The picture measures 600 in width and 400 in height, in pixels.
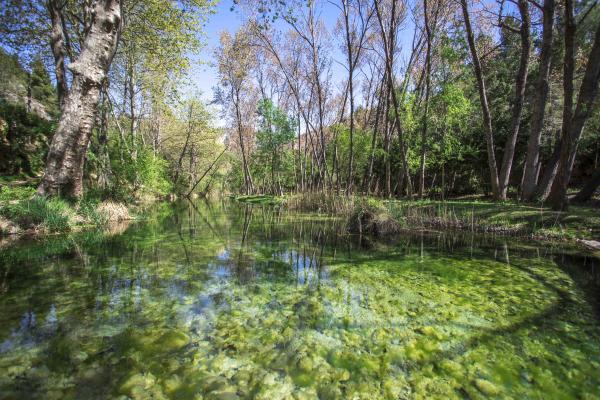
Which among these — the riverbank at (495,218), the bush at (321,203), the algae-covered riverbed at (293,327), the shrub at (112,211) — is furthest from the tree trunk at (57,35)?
the riverbank at (495,218)

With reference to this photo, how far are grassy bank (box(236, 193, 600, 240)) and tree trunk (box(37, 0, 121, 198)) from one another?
26.9 feet

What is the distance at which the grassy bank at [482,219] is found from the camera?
8.22 meters

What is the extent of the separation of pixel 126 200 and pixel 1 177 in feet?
23.9

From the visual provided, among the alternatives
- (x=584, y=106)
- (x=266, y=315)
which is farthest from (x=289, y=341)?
(x=584, y=106)

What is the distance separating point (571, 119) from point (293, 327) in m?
10.9

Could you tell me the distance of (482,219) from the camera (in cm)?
950

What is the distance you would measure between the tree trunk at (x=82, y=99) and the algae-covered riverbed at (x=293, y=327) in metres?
3.00

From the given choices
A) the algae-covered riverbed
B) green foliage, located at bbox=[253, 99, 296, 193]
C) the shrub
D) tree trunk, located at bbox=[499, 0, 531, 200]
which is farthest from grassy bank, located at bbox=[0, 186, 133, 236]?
green foliage, located at bbox=[253, 99, 296, 193]

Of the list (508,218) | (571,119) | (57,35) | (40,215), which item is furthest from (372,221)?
(57,35)

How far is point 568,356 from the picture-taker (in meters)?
2.67

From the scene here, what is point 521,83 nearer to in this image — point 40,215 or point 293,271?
point 293,271

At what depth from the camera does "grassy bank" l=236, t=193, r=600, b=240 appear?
8.22 metres

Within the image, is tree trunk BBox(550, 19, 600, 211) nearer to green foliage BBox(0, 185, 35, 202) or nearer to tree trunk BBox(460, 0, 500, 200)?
tree trunk BBox(460, 0, 500, 200)

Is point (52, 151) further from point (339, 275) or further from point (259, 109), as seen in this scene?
point (259, 109)
